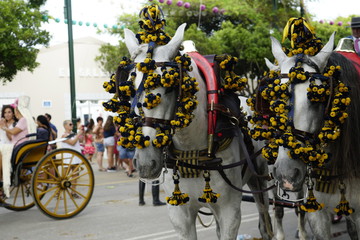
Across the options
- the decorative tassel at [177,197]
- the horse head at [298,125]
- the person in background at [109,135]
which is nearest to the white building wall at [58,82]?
the person in background at [109,135]

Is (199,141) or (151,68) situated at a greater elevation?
(151,68)

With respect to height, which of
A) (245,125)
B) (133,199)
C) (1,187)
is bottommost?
(133,199)

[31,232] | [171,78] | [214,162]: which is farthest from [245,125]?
[31,232]

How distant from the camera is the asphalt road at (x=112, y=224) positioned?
6637 mm

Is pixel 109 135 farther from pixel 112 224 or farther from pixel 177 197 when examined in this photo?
pixel 177 197

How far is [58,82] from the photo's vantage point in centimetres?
2911

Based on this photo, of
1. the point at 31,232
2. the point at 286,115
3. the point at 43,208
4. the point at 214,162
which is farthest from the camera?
the point at 43,208

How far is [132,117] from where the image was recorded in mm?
3271

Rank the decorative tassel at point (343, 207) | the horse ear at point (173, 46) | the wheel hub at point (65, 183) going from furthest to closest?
the wheel hub at point (65, 183), the horse ear at point (173, 46), the decorative tassel at point (343, 207)

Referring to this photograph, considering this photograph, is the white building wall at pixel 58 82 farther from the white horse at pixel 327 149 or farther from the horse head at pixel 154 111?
the white horse at pixel 327 149

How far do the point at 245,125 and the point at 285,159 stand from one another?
118cm

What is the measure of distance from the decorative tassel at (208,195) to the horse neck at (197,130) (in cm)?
25

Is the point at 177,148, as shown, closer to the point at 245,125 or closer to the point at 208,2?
the point at 245,125

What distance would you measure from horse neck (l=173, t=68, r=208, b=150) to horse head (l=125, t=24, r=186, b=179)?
0.32 meters
